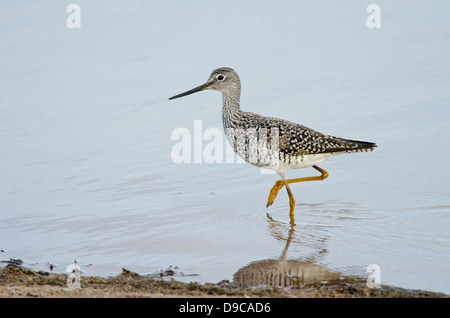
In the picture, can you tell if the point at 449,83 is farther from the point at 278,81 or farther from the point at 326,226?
the point at 326,226

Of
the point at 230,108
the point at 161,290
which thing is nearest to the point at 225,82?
the point at 230,108

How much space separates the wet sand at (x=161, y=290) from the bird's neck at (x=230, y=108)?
13.1ft

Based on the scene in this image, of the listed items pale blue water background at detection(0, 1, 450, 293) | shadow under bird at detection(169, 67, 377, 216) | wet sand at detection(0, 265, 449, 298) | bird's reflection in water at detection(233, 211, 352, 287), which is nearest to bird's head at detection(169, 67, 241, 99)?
shadow under bird at detection(169, 67, 377, 216)

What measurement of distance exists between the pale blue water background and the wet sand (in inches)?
26.5

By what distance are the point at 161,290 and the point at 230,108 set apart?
4.81 m

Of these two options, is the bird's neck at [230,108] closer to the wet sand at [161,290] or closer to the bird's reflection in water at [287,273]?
the bird's reflection in water at [287,273]

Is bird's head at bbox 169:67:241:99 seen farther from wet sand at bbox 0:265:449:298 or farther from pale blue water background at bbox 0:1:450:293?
wet sand at bbox 0:265:449:298

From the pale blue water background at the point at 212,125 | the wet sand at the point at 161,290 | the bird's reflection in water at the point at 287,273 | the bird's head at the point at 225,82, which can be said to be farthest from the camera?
the bird's head at the point at 225,82

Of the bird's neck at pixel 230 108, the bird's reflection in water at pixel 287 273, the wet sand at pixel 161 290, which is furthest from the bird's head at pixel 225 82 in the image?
the wet sand at pixel 161 290

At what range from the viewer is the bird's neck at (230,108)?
1046 centimetres

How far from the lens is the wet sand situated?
6.05 metres

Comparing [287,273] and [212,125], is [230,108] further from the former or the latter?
[287,273]

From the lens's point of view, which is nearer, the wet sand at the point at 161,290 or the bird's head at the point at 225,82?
the wet sand at the point at 161,290

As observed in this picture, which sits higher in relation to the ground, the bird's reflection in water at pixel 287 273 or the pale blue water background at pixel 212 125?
the pale blue water background at pixel 212 125
